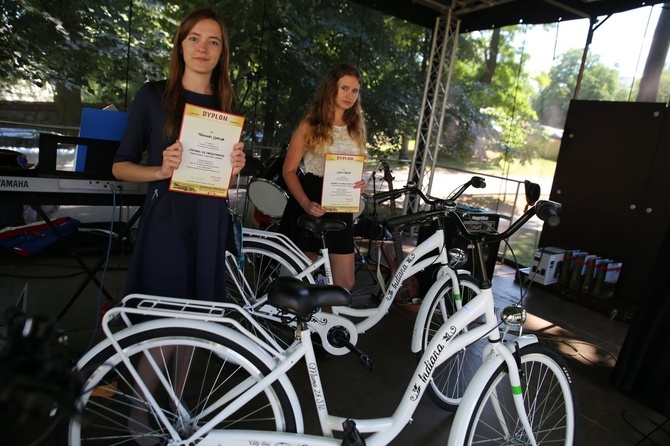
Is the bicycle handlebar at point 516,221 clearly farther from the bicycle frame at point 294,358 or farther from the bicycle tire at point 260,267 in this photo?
the bicycle tire at point 260,267

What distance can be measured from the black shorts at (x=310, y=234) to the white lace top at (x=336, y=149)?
0.05 meters

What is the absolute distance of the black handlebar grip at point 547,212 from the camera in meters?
1.42

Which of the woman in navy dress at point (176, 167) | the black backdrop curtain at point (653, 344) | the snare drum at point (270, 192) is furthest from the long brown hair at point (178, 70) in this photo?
the black backdrop curtain at point (653, 344)

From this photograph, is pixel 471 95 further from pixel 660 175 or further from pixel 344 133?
pixel 344 133

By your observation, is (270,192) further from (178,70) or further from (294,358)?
(294,358)

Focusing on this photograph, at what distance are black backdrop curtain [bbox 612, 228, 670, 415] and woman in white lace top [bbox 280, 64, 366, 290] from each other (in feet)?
5.56

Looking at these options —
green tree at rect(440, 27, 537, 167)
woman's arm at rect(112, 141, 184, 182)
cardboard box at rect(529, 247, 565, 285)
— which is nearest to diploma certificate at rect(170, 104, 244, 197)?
woman's arm at rect(112, 141, 184, 182)

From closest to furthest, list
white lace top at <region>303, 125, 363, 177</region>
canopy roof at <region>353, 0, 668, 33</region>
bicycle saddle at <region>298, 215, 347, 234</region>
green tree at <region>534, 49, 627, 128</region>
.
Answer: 1. bicycle saddle at <region>298, 215, 347, 234</region>
2. white lace top at <region>303, 125, 363, 177</region>
3. canopy roof at <region>353, 0, 668, 33</region>
4. green tree at <region>534, 49, 627, 128</region>

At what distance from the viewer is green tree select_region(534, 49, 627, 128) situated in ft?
17.5

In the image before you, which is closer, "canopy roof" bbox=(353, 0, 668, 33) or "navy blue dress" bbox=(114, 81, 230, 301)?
"navy blue dress" bbox=(114, 81, 230, 301)

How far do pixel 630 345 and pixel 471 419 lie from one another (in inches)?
67.8

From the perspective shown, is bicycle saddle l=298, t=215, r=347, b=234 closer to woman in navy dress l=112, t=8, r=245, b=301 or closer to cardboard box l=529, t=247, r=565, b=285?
woman in navy dress l=112, t=8, r=245, b=301

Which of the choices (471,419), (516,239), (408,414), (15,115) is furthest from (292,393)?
(516,239)

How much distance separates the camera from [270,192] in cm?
343
